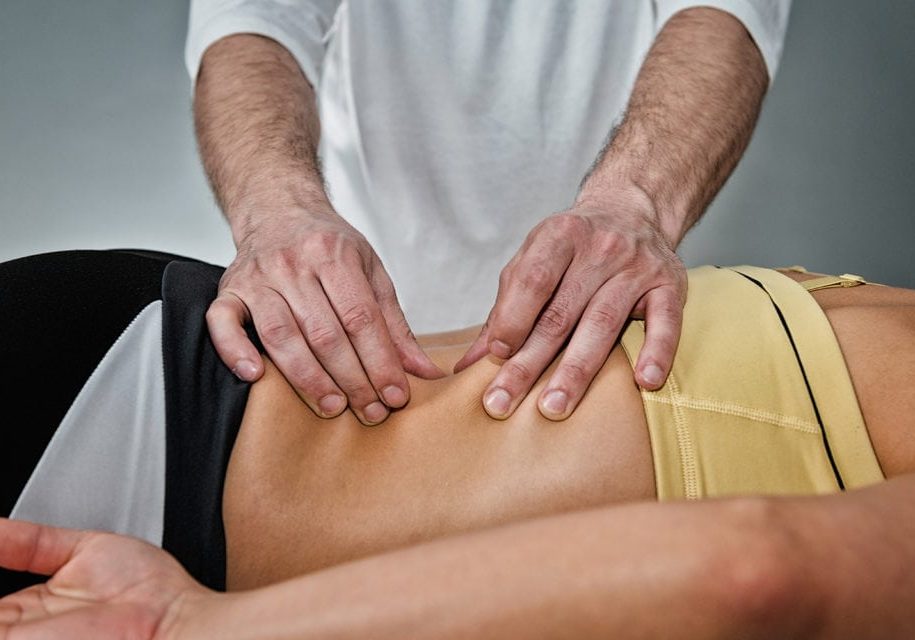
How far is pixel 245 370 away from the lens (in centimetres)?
83

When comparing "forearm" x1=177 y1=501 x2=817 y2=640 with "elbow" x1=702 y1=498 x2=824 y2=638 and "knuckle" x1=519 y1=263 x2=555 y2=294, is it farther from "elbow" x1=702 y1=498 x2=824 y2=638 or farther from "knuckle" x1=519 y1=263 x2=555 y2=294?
"knuckle" x1=519 y1=263 x2=555 y2=294

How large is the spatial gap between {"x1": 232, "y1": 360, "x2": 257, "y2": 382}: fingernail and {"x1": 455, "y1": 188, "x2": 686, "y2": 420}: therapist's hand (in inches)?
7.9

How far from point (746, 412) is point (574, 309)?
0.60ft

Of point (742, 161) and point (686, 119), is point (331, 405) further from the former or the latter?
point (742, 161)

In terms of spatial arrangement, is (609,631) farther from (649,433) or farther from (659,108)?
(659,108)

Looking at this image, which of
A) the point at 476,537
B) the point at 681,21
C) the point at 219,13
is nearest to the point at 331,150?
the point at 219,13

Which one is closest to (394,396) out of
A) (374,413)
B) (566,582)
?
(374,413)

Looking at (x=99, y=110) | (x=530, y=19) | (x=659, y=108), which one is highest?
(x=530, y=19)

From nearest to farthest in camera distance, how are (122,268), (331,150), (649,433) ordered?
1. (649,433)
2. (122,268)
3. (331,150)

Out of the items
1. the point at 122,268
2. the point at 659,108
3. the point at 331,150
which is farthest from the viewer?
the point at 331,150

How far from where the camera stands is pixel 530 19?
1486mm

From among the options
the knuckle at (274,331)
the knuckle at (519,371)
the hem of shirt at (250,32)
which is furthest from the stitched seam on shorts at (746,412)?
the hem of shirt at (250,32)

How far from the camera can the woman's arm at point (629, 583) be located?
0.55 metres

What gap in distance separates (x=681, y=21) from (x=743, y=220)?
0.79 meters
